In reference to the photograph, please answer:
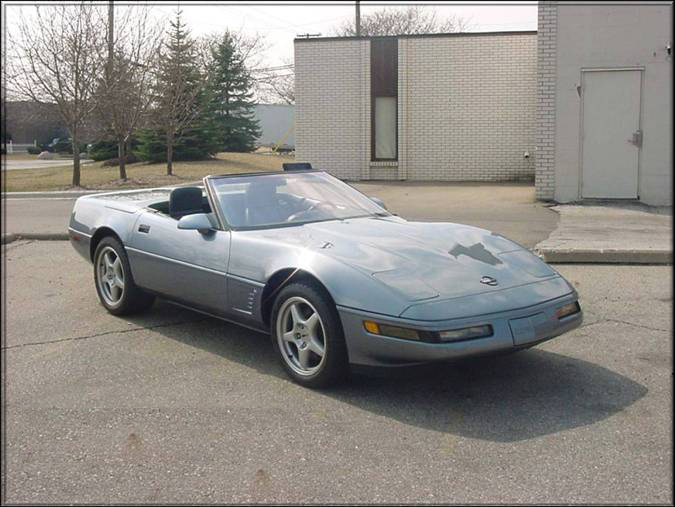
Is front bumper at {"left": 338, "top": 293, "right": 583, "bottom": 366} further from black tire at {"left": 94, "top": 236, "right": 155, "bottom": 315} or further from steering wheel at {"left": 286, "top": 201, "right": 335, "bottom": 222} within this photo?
black tire at {"left": 94, "top": 236, "right": 155, "bottom": 315}

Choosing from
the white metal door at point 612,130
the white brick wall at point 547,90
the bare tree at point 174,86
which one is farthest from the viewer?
the bare tree at point 174,86

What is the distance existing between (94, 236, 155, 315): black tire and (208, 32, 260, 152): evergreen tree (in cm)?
3026

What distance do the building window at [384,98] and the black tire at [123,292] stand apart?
16006 millimetres

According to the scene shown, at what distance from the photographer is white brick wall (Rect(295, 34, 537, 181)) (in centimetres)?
2131

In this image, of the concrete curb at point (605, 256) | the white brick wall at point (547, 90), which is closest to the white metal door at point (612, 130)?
the white brick wall at point (547, 90)

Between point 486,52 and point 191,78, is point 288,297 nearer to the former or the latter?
point 486,52

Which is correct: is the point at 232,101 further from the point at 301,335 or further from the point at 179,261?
the point at 301,335

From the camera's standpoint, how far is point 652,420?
4.16 metres

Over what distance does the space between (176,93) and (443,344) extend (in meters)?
21.9

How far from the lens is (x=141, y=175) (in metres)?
25.5

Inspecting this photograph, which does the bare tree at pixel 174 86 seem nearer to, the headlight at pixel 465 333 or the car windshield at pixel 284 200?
the car windshield at pixel 284 200

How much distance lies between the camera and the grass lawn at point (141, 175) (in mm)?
22578

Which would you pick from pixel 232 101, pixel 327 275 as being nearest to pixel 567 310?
pixel 327 275

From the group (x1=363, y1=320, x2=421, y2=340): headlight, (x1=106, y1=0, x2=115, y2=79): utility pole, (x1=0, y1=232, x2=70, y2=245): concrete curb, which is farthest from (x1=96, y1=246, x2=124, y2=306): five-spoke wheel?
(x1=106, y1=0, x2=115, y2=79): utility pole
